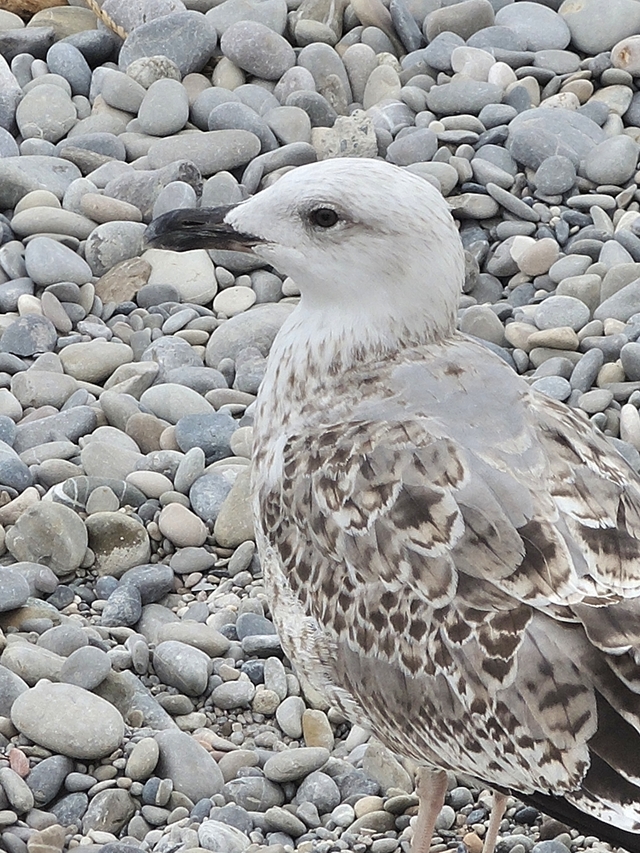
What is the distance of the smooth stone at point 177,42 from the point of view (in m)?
6.73

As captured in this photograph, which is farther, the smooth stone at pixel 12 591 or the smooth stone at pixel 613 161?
the smooth stone at pixel 613 161

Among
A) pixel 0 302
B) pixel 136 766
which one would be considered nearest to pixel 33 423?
pixel 0 302

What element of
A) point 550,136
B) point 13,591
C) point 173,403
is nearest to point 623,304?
point 550,136

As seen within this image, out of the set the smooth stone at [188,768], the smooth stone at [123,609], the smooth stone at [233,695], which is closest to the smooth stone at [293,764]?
the smooth stone at [188,768]

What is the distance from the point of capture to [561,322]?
5.23 meters

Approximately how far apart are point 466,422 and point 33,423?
235 centimetres

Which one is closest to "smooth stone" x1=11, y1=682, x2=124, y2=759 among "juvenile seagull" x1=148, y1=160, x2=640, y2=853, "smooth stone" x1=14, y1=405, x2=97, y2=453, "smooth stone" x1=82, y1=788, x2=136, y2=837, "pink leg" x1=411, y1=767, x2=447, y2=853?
"smooth stone" x1=82, y1=788, x2=136, y2=837

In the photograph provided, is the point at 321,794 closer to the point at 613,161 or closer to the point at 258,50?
the point at 613,161

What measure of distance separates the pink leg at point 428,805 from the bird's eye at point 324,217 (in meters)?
1.26

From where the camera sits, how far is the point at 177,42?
6758 mm

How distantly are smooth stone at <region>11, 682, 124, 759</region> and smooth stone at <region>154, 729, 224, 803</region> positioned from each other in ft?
0.41

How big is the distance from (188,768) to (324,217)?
1.49 metres

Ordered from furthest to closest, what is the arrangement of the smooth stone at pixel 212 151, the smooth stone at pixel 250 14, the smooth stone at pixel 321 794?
1. the smooth stone at pixel 250 14
2. the smooth stone at pixel 212 151
3. the smooth stone at pixel 321 794

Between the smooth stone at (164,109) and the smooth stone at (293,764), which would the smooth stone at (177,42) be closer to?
the smooth stone at (164,109)
